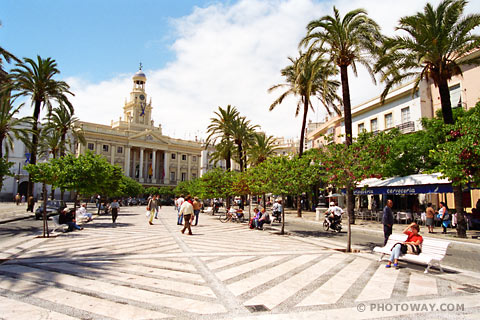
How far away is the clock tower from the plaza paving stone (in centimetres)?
7132

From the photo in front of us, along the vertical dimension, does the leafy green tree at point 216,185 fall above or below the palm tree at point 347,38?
below

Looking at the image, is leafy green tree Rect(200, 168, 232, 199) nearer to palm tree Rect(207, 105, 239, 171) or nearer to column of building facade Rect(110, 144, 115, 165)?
palm tree Rect(207, 105, 239, 171)

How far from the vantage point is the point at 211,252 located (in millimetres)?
9461

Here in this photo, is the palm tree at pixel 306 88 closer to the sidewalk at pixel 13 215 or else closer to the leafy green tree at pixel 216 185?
the leafy green tree at pixel 216 185

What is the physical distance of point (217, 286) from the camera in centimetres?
598

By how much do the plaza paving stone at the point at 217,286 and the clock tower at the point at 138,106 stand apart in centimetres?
7132

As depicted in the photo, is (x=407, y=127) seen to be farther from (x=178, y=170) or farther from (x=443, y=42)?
(x=178, y=170)

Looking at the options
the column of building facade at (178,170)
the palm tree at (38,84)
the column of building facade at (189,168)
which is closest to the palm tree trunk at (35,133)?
the palm tree at (38,84)

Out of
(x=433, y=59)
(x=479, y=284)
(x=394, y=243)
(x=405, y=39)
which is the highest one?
(x=405, y=39)

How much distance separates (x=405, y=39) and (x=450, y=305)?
531 inches

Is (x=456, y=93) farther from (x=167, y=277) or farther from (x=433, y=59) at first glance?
(x=167, y=277)

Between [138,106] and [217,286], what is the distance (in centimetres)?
7707

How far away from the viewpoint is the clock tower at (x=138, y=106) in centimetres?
7731

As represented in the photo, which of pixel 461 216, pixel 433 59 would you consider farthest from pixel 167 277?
pixel 433 59
